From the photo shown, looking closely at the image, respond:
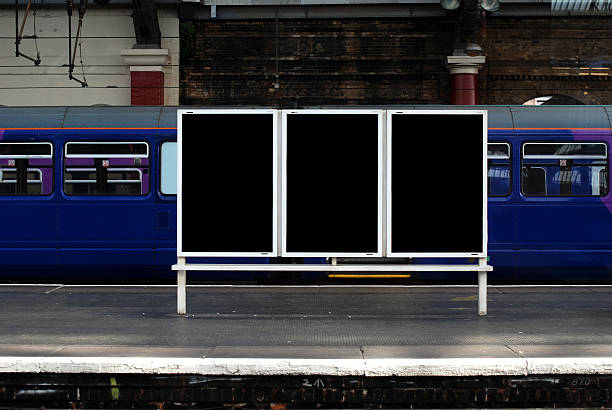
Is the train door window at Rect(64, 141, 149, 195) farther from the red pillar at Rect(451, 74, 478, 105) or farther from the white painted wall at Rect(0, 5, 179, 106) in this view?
the red pillar at Rect(451, 74, 478, 105)

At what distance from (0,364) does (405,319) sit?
13.0ft

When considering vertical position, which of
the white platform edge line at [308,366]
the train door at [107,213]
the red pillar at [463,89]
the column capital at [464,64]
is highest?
the column capital at [464,64]

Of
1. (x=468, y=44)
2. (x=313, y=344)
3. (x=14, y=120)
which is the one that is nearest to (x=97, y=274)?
(x=14, y=120)

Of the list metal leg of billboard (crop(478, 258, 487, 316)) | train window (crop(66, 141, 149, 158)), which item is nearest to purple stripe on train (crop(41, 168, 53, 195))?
train window (crop(66, 141, 149, 158))

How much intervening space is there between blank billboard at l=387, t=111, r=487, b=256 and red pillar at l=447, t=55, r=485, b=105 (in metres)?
11.8

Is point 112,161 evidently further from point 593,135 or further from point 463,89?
point 463,89

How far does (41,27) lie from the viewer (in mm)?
20672

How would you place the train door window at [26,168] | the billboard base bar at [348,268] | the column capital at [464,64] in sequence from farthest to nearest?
the column capital at [464,64] < the train door window at [26,168] < the billboard base bar at [348,268]

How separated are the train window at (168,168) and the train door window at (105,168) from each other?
25 cm

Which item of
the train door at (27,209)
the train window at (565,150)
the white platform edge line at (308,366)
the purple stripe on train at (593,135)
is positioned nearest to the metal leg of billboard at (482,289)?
the white platform edge line at (308,366)

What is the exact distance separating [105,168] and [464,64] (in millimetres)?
10152

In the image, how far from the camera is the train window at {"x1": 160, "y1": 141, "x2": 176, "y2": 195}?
43.0 feet

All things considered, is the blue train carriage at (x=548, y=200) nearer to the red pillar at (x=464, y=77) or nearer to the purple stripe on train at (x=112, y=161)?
the purple stripe on train at (x=112, y=161)

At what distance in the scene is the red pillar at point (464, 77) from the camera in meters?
20.0
